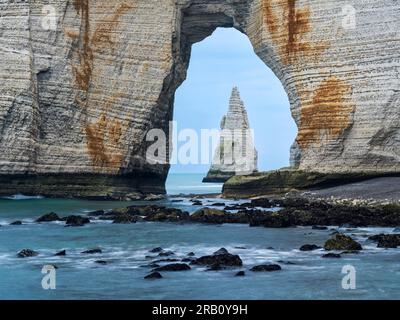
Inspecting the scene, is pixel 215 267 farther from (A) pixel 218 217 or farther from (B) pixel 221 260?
(A) pixel 218 217

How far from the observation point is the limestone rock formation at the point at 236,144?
94500 mm

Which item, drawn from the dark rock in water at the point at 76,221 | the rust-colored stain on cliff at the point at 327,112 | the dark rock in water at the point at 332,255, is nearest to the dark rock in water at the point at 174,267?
the dark rock in water at the point at 332,255

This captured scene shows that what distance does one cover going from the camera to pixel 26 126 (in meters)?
41.7

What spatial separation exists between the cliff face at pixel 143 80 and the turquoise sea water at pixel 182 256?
604 inches

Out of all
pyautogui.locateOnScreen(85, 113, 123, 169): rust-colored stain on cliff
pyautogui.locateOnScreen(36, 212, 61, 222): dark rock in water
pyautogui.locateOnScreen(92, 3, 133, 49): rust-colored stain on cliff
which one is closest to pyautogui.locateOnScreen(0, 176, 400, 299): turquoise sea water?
pyautogui.locateOnScreen(36, 212, 61, 222): dark rock in water

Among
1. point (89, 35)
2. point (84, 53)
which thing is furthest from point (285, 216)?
point (89, 35)

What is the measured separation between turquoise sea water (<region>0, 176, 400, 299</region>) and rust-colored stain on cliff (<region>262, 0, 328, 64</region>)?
18.8 metres

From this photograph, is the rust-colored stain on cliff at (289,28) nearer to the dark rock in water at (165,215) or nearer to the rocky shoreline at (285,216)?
the rocky shoreline at (285,216)

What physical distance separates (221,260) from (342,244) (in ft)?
13.9

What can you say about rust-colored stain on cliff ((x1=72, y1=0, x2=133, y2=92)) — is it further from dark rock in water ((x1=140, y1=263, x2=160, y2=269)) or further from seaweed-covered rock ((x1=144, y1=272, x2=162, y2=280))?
seaweed-covered rock ((x1=144, y1=272, x2=162, y2=280))

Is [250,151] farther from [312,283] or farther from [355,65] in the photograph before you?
[312,283]
